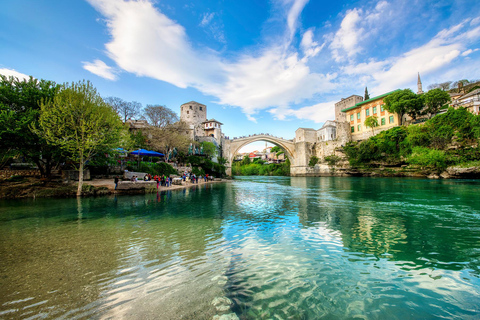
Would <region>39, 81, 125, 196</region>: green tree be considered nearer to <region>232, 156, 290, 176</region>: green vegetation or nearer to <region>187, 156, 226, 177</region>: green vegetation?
<region>187, 156, 226, 177</region>: green vegetation

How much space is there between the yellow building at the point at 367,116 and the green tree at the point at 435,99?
15.2ft

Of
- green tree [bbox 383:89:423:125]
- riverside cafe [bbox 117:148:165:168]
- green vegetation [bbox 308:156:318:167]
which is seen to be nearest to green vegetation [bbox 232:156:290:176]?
green vegetation [bbox 308:156:318:167]

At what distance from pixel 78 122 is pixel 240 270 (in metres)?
13.9

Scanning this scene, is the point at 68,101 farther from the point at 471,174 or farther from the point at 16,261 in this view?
the point at 471,174

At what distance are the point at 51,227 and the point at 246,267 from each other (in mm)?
5863

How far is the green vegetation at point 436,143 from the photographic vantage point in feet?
71.6

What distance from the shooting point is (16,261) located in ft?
11.3

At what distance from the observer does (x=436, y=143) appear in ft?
80.1

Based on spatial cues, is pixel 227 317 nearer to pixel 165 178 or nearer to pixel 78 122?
pixel 78 122

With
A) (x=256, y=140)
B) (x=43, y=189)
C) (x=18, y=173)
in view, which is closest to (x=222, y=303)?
(x=43, y=189)

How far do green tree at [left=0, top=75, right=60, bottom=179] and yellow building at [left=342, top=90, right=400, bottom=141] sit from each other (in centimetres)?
4508

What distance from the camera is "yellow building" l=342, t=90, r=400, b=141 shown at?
36191 millimetres

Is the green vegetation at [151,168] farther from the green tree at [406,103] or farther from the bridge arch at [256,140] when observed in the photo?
the green tree at [406,103]

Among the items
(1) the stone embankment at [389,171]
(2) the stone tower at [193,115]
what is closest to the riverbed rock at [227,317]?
(1) the stone embankment at [389,171]
